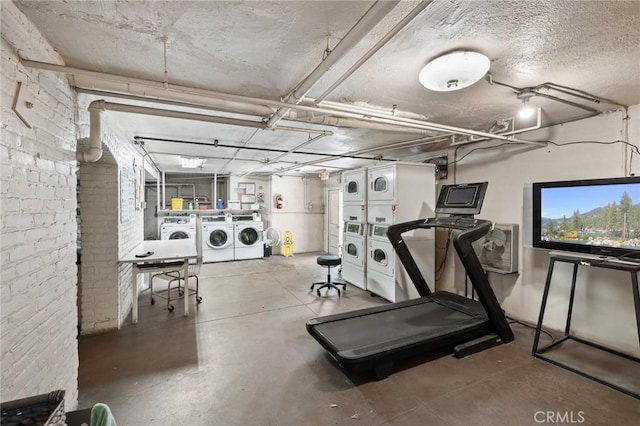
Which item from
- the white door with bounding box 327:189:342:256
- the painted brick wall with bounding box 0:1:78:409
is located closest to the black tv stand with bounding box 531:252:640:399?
the painted brick wall with bounding box 0:1:78:409

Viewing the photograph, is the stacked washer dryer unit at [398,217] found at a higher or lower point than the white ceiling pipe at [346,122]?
lower

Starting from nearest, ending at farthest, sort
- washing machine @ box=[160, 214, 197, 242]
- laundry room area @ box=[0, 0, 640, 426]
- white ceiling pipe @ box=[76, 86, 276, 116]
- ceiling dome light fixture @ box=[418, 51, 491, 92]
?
1. laundry room area @ box=[0, 0, 640, 426]
2. ceiling dome light fixture @ box=[418, 51, 491, 92]
3. white ceiling pipe @ box=[76, 86, 276, 116]
4. washing machine @ box=[160, 214, 197, 242]

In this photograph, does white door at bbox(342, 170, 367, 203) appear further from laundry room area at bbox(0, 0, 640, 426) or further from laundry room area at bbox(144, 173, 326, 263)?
laundry room area at bbox(144, 173, 326, 263)

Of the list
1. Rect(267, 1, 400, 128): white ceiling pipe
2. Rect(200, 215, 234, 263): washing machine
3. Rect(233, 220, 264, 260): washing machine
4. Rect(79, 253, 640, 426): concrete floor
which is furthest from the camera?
Rect(233, 220, 264, 260): washing machine

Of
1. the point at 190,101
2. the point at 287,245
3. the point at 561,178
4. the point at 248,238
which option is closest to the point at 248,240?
the point at 248,238

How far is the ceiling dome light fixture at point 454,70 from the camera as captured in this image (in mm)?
1709

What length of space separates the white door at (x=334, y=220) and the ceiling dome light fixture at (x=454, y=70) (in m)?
5.90

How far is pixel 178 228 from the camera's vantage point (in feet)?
21.3

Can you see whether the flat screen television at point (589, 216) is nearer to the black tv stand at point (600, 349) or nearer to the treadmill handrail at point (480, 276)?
the black tv stand at point (600, 349)

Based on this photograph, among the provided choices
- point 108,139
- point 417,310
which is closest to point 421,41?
point 417,310

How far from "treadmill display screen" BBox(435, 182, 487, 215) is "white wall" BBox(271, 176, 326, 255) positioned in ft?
16.6

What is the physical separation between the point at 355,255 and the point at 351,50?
3650mm

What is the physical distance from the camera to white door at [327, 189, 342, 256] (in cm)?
781

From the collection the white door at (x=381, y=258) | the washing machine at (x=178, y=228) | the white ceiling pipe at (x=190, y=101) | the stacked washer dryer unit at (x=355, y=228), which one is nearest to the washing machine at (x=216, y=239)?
the washing machine at (x=178, y=228)
